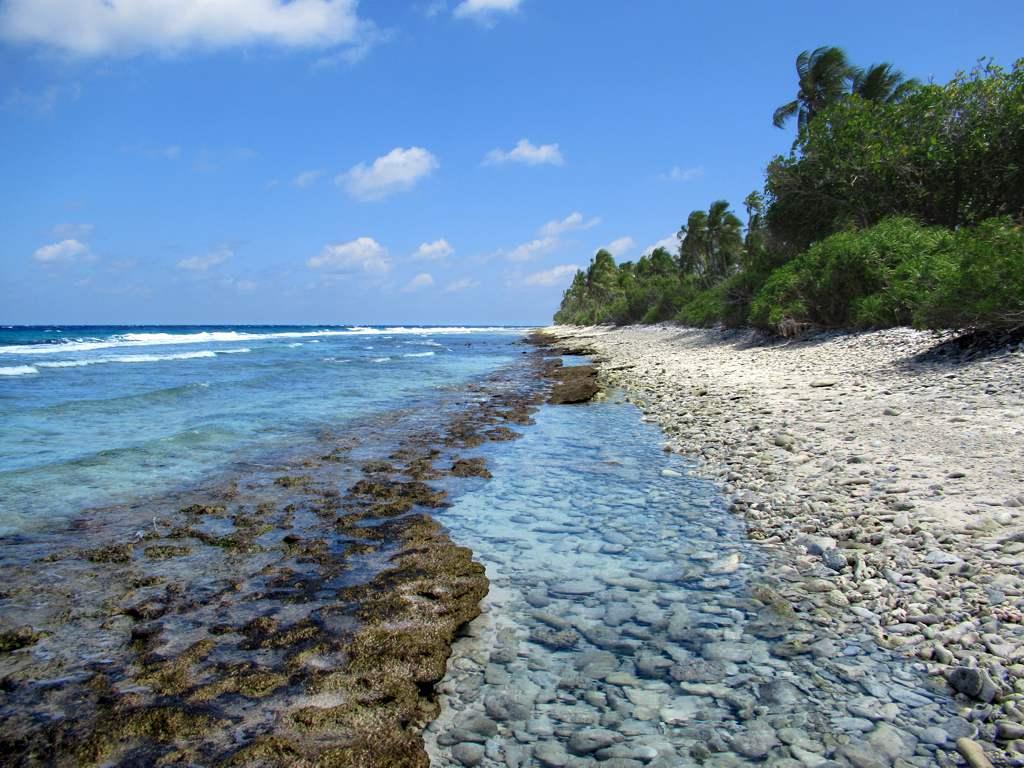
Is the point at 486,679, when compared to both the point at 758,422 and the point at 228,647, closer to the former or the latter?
the point at 228,647

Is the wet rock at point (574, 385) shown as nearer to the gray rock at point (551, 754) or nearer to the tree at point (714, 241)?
the gray rock at point (551, 754)

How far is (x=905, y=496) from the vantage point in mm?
6301

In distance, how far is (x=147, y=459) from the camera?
11.6 m

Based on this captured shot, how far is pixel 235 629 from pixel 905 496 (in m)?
6.60

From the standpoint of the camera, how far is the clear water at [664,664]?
3330mm

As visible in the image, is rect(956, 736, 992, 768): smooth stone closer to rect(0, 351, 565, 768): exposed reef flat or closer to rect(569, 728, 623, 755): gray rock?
rect(569, 728, 623, 755): gray rock

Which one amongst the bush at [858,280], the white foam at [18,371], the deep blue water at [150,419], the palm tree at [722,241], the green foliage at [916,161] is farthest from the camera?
the palm tree at [722,241]

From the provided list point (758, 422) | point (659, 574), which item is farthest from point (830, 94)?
point (659, 574)

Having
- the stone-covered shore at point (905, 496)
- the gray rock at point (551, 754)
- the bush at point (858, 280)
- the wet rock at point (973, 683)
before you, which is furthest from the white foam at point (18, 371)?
the wet rock at point (973, 683)

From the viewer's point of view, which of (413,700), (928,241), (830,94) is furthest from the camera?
(830,94)

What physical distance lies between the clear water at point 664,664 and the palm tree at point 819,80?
37403 mm

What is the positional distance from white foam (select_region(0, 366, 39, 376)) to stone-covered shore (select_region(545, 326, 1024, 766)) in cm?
3311

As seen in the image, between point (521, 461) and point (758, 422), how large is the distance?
456 cm

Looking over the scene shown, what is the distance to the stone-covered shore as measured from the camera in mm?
3900
